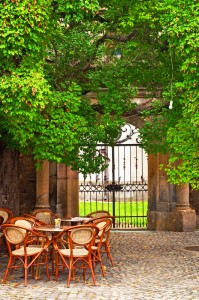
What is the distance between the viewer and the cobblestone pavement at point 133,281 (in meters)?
9.22

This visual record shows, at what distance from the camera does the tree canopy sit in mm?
10766

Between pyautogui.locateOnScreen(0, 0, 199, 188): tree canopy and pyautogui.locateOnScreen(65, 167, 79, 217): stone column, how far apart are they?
5.49 meters

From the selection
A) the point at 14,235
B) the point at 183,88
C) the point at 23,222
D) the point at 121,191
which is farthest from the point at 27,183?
the point at 14,235

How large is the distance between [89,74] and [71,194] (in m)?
7.43

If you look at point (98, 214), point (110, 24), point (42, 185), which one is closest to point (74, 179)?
point (42, 185)

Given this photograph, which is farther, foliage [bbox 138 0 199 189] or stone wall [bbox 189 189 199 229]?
stone wall [bbox 189 189 199 229]

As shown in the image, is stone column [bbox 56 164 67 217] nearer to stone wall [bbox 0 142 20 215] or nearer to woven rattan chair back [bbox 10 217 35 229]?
stone wall [bbox 0 142 20 215]

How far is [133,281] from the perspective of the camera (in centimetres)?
1041

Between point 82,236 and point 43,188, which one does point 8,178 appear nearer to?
point 82,236

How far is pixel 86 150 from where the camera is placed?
1409 cm

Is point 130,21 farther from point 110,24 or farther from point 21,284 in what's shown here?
point 21,284

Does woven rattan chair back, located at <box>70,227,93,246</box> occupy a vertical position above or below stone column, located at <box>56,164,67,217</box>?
below

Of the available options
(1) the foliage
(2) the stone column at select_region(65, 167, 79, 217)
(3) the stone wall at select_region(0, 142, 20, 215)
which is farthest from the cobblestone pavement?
(2) the stone column at select_region(65, 167, 79, 217)

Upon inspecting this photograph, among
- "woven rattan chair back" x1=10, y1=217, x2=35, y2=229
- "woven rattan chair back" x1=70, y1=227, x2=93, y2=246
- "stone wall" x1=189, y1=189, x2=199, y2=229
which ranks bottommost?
"woven rattan chair back" x1=70, y1=227, x2=93, y2=246
